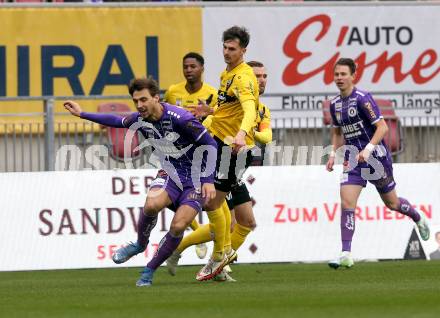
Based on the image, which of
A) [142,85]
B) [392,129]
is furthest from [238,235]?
[392,129]

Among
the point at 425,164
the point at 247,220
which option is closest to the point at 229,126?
the point at 247,220

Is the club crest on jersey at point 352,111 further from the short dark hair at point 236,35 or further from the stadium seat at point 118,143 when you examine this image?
the stadium seat at point 118,143

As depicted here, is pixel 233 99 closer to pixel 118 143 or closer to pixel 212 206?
pixel 212 206

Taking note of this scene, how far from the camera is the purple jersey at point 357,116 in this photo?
1390 cm

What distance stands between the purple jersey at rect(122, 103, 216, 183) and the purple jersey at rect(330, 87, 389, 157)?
124 inches

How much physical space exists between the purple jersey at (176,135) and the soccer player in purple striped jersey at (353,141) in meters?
2.92

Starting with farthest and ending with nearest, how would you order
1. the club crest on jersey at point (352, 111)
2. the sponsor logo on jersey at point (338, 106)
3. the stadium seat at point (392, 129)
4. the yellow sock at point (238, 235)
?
1. the stadium seat at point (392, 129)
2. the sponsor logo on jersey at point (338, 106)
3. the club crest on jersey at point (352, 111)
4. the yellow sock at point (238, 235)

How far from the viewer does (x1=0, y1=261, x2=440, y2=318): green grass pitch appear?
8.80 m

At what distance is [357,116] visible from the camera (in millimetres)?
14000

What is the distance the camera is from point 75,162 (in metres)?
16.6

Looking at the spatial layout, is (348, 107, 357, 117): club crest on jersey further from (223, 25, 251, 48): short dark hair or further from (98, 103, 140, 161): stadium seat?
(98, 103, 140, 161): stadium seat

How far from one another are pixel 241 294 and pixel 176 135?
1684 mm

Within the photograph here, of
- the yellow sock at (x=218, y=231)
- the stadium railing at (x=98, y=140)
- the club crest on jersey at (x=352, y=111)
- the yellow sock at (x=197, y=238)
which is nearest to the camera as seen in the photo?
the yellow sock at (x=218, y=231)

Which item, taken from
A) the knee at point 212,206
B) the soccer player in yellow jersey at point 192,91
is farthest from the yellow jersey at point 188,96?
the knee at point 212,206
